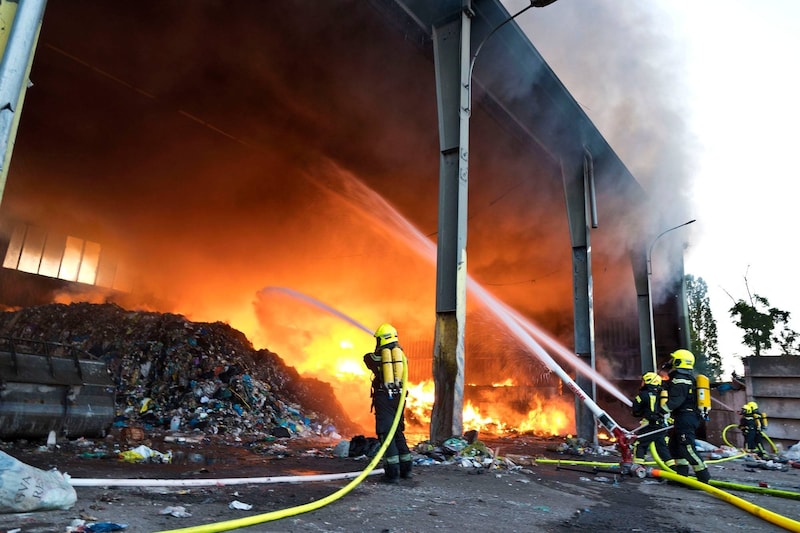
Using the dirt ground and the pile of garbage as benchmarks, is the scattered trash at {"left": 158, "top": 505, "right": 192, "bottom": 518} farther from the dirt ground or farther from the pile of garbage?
the pile of garbage

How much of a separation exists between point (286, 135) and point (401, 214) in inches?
182

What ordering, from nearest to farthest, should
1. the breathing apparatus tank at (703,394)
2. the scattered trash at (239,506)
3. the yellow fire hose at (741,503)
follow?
the scattered trash at (239,506) → the yellow fire hose at (741,503) → the breathing apparatus tank at (703,394)

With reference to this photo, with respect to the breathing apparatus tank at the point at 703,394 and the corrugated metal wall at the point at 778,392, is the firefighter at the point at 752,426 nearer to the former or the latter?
the corrugated metal wall at the point at 778,392

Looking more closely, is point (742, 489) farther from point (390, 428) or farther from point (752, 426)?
point (752, 426)

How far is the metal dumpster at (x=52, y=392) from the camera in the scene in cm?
512

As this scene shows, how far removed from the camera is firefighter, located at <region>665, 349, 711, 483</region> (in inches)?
226

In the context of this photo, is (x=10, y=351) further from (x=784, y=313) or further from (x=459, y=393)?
(x=784, y=313)

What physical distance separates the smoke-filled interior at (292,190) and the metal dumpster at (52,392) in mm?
6673

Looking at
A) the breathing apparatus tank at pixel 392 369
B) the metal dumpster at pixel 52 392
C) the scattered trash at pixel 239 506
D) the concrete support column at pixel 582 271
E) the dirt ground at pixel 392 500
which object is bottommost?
the dirt ground at pixel 392 500

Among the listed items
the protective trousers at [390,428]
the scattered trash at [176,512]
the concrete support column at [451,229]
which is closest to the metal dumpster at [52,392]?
the scattered trash at [176,512]

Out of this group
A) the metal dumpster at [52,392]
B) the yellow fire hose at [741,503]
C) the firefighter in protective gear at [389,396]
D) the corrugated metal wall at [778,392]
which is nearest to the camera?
the yellow fire hose at [741,503]

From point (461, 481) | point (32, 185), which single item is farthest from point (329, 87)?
point (32, 185)

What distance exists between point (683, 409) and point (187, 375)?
8919 mm

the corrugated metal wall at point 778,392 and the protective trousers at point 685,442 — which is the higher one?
the corrugated metal wall at point 778,392
